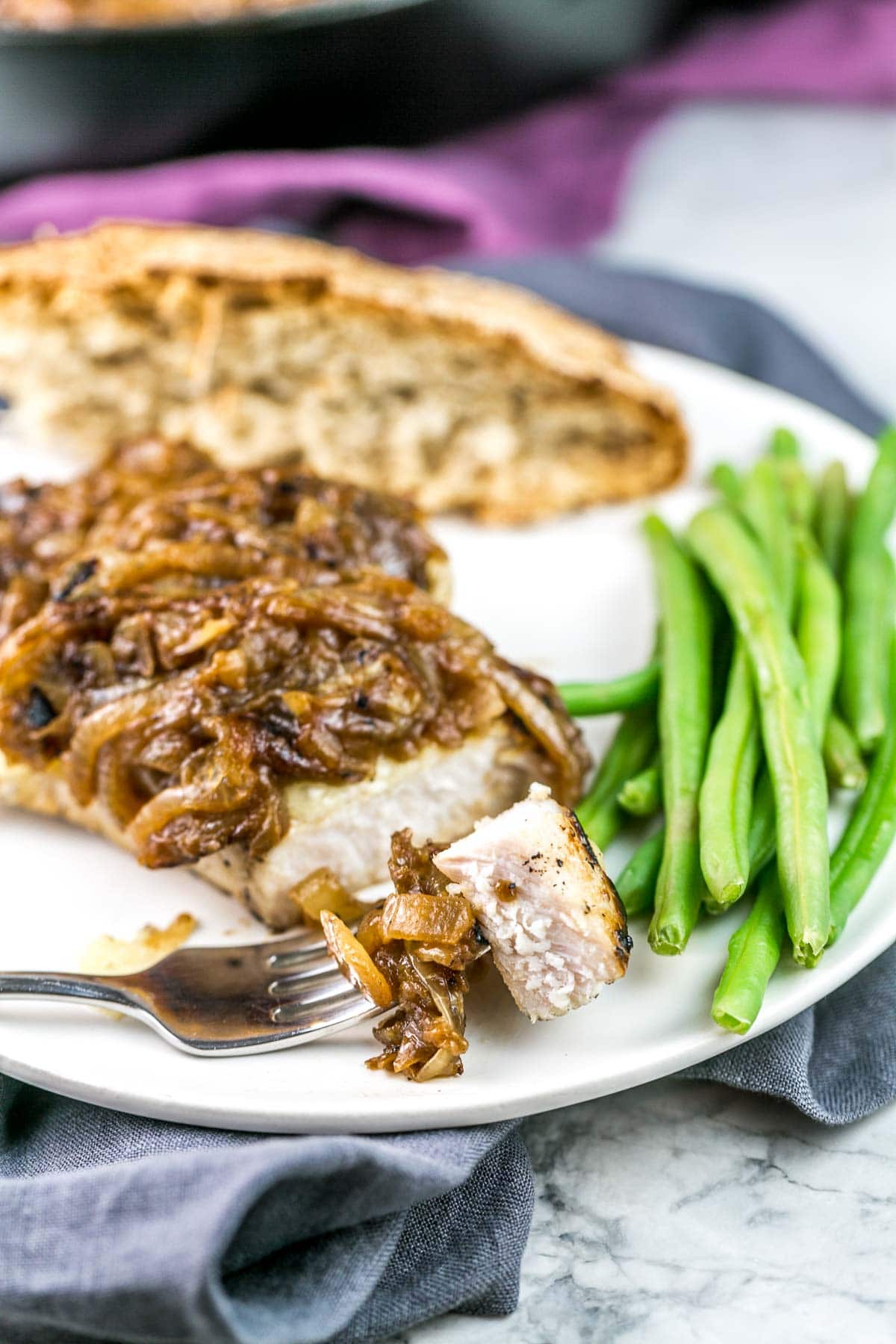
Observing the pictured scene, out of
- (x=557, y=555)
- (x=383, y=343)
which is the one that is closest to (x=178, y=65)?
(x=383, y=343)

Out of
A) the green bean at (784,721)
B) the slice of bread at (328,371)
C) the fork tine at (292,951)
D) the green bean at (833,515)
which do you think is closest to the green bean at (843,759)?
the green bean at (784,721)

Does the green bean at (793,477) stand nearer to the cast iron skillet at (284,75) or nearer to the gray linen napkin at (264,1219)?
the gray linen napkin at (264,1219)

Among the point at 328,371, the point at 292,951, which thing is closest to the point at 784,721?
the point at 292,951

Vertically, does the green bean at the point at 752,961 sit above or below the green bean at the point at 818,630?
below

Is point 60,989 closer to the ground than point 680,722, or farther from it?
closer to the ground

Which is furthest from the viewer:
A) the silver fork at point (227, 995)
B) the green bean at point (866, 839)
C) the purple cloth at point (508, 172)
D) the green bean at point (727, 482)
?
the purple cloth at point (508, 172)

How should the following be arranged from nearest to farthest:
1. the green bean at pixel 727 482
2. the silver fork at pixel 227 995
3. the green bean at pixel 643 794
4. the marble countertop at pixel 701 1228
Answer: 1. the marble countertop at pixel 701 1228
2. the silver fork at pixel 227 995
3. the green bean at pixel 643 794
4. the green bean at pixel 727 482

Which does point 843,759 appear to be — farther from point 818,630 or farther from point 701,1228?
point 701,1228

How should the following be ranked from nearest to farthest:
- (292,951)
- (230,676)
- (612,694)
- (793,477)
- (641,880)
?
(292,951), (641,880), (230,676), (612,694), (793,477)
